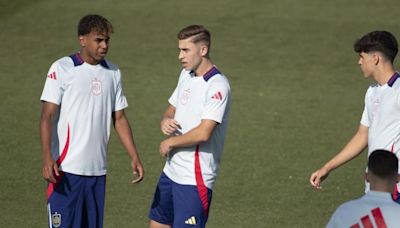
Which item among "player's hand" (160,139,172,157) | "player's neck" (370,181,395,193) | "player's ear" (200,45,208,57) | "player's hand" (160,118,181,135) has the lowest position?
"player's neck" (370,181,395,193)

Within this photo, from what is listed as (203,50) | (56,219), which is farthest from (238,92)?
(56,219)

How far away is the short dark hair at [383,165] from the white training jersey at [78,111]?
324 centimetres

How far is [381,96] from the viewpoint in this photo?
9.04 m

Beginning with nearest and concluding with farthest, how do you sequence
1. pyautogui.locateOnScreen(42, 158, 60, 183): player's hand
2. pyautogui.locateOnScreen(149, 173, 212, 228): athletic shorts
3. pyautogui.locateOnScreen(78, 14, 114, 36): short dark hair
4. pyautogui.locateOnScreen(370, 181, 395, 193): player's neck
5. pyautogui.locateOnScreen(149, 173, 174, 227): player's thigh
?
pyautogui.locateOnScreen(370, 181, 395, 193): player's neck → pyautogui.locateOnScreen(42, 158, 60, 183): player's hand → pyautogui.locateOnScreen(78, 14, 114, 36): short dark hair → pyautogui.locateOnScreen(149, 173, 212, 228): athletic shorts → pyautogui.locateOnScreen(149, 173, 174, 227): player's thigh

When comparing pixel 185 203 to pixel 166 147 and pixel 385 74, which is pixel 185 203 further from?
pixel 385 74

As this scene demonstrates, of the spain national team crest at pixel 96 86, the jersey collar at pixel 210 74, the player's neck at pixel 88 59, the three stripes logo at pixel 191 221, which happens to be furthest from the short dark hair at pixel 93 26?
the three stripes logo at pixel 191 221

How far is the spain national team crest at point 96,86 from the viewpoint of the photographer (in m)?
9.02

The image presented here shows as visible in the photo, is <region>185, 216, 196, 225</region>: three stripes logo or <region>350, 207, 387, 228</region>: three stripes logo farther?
<region>185, 216, 196, 225</region>: three stripes logo

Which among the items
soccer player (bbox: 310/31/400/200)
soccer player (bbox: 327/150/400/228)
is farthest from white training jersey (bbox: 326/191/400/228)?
soccer player (bbox: 310/31/400/200)

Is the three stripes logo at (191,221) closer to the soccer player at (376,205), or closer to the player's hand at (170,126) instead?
the player's hand at (170,126)

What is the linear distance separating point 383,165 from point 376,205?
0.29m

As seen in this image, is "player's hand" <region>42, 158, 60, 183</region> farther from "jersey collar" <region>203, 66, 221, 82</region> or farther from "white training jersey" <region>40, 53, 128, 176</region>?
"jersey collar" <region>203, 66, 221, 82</region>

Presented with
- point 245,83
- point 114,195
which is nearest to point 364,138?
point 114,195

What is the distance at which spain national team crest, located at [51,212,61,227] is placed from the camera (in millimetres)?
9000
